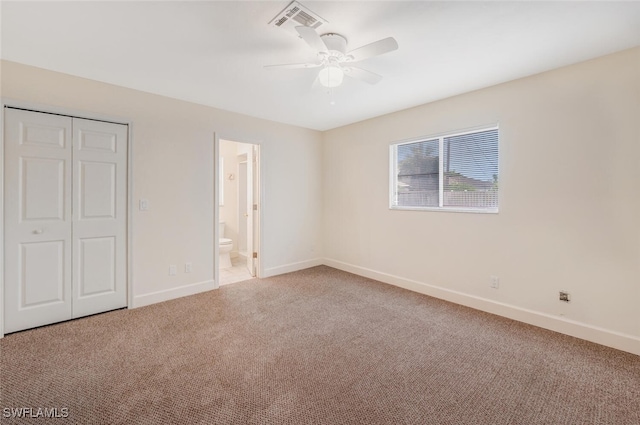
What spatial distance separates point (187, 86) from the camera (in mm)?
2990

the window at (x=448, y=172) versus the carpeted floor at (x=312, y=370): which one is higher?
the window at (x=448, y=172)

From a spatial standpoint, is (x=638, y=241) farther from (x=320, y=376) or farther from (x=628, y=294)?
(x=320, y=376)

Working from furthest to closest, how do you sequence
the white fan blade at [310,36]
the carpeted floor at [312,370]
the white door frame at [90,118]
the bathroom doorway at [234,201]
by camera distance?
1. the bathroom doorway at [234,201]
2. the white door frame at [90,118]
3. the white fan blade at [310,36]
4. the carpeted floor at [312,370]

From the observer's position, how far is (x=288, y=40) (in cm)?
212

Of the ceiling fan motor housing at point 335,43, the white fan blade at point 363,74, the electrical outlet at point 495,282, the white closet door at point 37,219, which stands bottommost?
the electrical outlet at point 495,282

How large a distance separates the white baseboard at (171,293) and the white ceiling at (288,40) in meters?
2.33

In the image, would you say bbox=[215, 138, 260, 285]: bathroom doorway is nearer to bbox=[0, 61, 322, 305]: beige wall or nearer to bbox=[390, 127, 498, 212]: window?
bbox=[0, 61, 322, 305]: beige wall

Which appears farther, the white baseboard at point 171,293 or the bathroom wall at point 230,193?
the bathroom wall at point 230,193

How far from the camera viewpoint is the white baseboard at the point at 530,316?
89.5 inches

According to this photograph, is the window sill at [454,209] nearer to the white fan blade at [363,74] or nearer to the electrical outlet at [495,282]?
the electrical outlet at [495,282]

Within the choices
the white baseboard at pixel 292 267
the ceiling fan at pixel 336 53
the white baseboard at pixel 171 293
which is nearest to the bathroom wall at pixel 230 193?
the white baseboard at pixel 292 267

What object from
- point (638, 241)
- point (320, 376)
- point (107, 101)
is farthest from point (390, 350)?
point (107, 101)

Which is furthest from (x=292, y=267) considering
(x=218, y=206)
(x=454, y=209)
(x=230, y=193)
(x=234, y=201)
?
(x=454, y=209)

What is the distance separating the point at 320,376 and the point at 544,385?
1.50 meters
